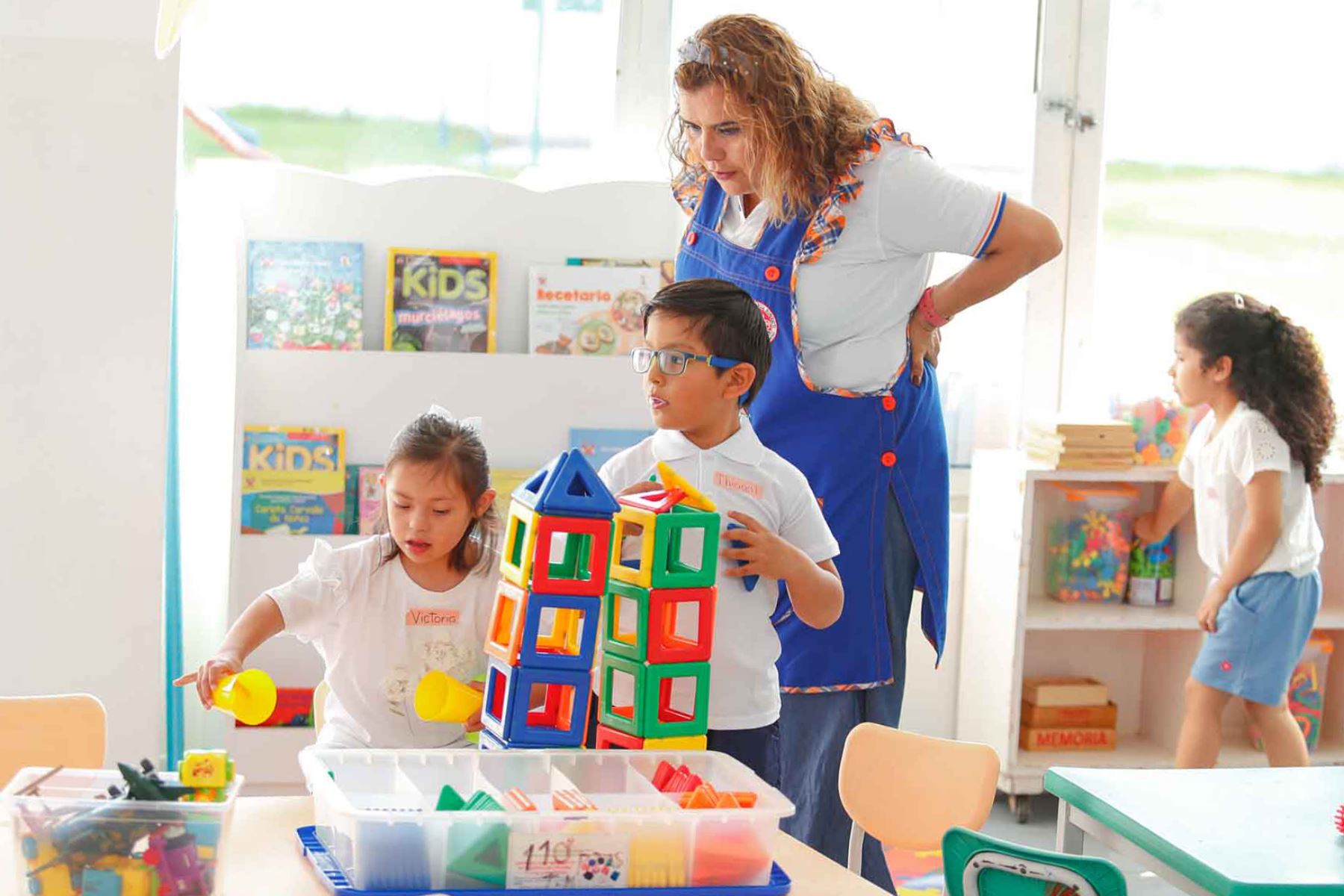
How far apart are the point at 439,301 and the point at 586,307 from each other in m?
0.30

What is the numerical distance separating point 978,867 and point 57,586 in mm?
1942

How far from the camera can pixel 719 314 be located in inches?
78.6

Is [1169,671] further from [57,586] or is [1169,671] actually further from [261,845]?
[261,845]

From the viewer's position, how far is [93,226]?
2830 mm

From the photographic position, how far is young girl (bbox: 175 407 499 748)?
2.02m

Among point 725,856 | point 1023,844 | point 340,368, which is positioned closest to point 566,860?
point 725,856

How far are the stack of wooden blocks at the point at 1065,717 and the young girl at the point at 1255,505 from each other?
0.28 meters

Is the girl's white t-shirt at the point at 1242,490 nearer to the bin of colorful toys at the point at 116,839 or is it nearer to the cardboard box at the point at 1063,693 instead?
the cardboard box at the point at 1063,693

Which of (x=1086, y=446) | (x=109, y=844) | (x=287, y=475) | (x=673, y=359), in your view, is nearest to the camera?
(x=109, y=844)

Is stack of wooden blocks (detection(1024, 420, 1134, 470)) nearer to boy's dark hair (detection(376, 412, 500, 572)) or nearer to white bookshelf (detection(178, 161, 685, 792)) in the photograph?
white bookshelf (detection(178, 161, 685, 792))

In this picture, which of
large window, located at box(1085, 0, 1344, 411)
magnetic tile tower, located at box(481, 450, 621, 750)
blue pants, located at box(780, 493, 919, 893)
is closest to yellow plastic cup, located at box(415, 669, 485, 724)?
magnetic tile tower, located at box(481, 450, 621, 750)

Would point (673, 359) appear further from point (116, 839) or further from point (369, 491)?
point (369, 491)

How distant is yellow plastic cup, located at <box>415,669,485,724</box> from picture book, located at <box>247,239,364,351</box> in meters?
1.45

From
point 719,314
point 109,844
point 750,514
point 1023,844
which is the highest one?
point 719,314
